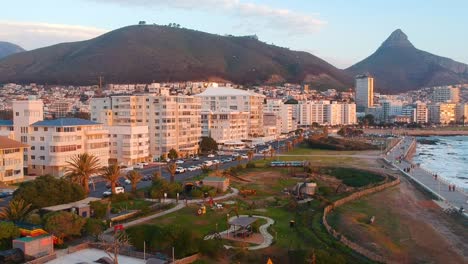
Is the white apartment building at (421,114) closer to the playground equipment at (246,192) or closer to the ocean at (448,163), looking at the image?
the ocean at (448,163)

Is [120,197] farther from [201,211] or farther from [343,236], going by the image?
[343,236]

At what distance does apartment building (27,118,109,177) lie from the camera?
1752 inches

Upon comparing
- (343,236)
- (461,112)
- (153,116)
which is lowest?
(343,236)

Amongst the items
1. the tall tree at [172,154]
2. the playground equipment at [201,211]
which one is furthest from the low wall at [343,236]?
the tall tree at [172,154]

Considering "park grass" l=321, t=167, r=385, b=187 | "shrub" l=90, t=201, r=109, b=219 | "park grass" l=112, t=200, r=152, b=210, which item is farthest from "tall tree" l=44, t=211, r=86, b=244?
"park grass" l=321, t=167, r=385, b=187

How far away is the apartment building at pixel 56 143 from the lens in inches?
1752

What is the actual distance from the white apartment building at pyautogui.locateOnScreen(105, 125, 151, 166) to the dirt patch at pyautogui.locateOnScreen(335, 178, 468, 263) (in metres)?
27.3

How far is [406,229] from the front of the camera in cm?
2719

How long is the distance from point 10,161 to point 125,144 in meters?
14.6

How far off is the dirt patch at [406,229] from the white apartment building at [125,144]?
27.3m

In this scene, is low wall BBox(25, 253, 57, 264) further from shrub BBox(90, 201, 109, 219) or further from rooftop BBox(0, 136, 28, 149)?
rooftop BBox(0, 136, 28, 149)

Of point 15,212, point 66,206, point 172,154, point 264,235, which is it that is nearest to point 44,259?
point 15,212

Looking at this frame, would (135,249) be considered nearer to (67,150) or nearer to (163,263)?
(163,263)

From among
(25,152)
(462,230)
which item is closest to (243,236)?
(462,230)
